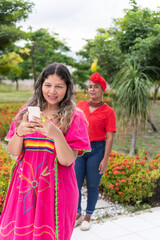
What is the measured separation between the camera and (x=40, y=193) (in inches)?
69.3

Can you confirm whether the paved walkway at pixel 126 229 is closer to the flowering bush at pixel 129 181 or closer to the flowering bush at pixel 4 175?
the flowering bush at pixel 129 181

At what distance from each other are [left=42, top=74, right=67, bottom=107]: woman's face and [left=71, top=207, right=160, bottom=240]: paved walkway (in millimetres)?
1912

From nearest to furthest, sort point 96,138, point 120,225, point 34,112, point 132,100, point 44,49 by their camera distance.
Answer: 1. point 34,112
2. point 96,138
3. point 120,225
4. point 132,100
5. point 44,49

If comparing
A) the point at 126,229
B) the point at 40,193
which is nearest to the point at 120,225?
the point at 126,229

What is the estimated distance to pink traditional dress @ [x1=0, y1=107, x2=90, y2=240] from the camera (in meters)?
1.77

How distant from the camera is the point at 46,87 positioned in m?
1.85

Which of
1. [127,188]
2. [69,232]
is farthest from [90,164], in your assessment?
[69,232]

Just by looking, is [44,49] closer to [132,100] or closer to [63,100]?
[132,100]

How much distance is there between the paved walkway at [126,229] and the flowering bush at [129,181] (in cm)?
36

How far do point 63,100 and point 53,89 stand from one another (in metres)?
0.12

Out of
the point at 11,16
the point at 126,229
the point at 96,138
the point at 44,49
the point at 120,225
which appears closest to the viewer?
the point at 96,138

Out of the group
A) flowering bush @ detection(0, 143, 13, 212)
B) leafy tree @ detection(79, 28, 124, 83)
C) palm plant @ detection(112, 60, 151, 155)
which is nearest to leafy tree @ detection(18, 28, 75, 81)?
leafy tree @ detection(79, 28, 124, 83)

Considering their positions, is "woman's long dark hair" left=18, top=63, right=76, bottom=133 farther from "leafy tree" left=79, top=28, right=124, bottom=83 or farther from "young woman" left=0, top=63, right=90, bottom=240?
"leafy tree" left=79, top=28, right=124, bottom=83

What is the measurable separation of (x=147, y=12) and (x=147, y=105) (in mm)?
2838
